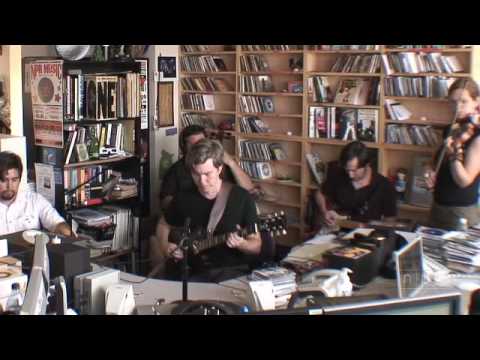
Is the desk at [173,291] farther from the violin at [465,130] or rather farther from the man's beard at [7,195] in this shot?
the violin at [465,130]

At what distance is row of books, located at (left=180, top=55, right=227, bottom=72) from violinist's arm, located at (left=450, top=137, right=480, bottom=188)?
3.20 m

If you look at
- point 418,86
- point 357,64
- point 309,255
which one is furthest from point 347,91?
Result: point 309,255

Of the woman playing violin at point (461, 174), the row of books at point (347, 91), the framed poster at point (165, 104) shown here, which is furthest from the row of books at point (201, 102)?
the woman playing violin at point (461, 174)

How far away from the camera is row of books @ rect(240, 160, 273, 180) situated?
21.0ft

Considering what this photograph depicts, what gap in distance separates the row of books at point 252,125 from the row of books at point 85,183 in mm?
1442

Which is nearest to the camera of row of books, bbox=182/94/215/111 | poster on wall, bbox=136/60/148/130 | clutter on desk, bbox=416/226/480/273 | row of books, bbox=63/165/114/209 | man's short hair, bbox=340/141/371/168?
clutter on desk, bbox=416/226/480/273

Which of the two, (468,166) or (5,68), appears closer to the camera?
(468,166)

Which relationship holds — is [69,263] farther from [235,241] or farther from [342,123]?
[342,123]

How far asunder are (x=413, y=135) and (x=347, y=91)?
0.75 metres

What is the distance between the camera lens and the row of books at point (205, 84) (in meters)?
6.60

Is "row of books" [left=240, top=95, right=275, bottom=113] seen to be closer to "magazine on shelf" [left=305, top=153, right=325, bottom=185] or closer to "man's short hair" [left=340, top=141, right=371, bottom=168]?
"magazine on shelf" [left=305, top=153, right=325, bottom=185]

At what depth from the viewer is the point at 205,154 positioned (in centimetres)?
355

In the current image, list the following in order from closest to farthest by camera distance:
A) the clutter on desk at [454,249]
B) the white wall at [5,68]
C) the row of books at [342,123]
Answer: the clutter on desk at [454,249] < the white wall at [5,68] < the row of books at [342,123]

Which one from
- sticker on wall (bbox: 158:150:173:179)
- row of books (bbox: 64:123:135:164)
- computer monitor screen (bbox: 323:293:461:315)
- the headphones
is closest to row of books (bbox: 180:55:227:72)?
sticker on wall (bbox: 158:150:173:179)
